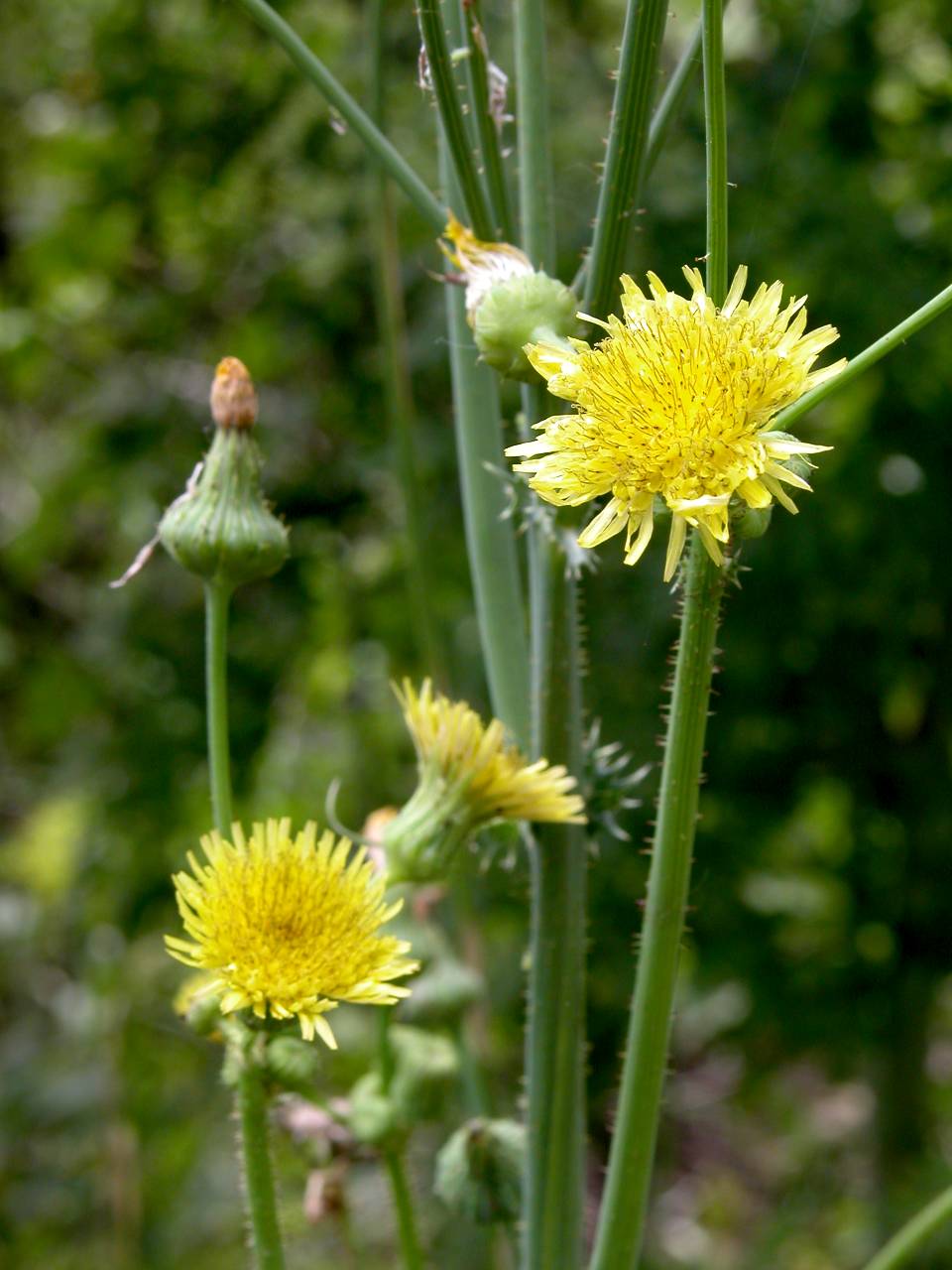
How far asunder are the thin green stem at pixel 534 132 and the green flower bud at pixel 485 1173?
41cm

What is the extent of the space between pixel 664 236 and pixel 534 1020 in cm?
82

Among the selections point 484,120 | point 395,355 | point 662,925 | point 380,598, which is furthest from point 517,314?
point 380,598

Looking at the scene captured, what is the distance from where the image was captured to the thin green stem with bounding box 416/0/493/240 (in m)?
0.53

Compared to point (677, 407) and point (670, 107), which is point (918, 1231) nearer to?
point (677, 407)

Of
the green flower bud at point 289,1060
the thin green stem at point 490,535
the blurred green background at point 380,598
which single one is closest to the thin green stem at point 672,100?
the thin green stem at point 490,535

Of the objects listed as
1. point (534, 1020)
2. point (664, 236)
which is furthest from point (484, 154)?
point (664, 236)

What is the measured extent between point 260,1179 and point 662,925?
0.62 ft

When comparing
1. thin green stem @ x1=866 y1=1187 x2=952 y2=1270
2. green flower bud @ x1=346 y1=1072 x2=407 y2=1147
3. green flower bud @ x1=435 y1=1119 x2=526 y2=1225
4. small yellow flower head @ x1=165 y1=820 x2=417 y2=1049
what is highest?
small yellow flower head @ x1=165 y1=820 x2=417 y2=1049

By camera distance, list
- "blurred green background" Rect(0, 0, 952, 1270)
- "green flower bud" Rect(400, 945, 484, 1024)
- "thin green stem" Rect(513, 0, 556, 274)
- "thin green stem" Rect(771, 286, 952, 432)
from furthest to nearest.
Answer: "blurred green background" Rect(0, 0, 952, 1270)
"green flower bud" Rect(400, 945, 484, 1024)
"thin green stem" Rect(513, 0, 556, 274)
"thin green stem" Rect(771, 286, 952, 432)

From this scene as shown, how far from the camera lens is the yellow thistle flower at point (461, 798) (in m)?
0.59

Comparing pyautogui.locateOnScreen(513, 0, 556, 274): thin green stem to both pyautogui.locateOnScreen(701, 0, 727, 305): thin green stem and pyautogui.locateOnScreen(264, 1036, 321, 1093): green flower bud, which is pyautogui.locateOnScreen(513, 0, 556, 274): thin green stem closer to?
pyautogui.locateOnScreen(701, 0, 727, 305): thin green stem

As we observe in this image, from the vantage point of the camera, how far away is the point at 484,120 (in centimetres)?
57

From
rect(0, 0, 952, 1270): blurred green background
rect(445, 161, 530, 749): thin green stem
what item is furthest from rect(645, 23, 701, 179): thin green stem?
rect(0, 0, 952, 1270): blurred green background

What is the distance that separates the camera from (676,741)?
1.56 feet
